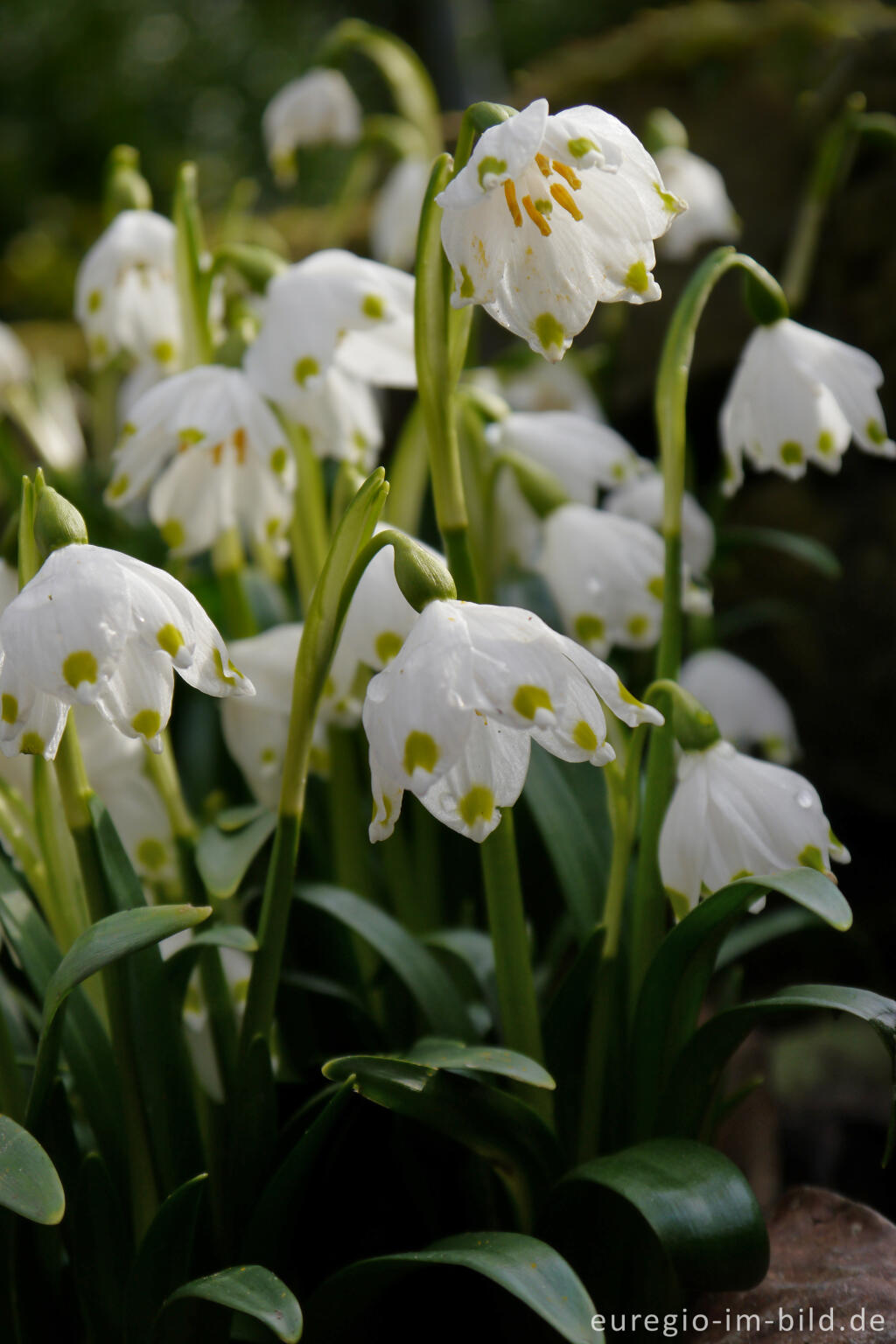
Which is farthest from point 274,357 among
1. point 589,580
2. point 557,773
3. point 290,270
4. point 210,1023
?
point 210,1023

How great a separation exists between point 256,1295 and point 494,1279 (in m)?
0.17

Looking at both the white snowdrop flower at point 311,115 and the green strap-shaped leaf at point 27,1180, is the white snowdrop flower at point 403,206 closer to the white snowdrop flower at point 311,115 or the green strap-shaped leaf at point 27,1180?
the white snowdrop flower at point 311,115

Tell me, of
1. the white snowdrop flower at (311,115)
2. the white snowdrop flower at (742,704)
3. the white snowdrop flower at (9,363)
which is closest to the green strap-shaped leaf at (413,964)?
the white snowdrop flower at (742,704)

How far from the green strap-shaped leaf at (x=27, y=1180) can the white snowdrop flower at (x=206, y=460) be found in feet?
1.95

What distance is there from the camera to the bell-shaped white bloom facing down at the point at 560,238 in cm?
77

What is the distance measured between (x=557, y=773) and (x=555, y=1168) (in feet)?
1.26

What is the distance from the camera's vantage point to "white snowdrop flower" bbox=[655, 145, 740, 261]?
72.0 inches

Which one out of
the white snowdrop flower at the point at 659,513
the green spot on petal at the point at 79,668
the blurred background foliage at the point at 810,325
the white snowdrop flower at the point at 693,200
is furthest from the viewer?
the blurred background foliage at the point at 810,325

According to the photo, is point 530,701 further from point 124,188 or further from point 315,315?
point 124,188

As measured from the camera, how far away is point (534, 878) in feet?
4.79

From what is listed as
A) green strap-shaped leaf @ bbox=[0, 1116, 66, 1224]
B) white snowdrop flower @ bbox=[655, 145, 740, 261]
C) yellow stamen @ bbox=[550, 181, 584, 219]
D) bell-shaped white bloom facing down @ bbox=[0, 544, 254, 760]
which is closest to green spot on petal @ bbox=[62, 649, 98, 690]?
bell-shaped white bloom facing down @ bbox=[0, 544, 254, 760]

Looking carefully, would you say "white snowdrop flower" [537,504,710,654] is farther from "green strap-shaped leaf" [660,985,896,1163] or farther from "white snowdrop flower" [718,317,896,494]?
"green strap-shaped leaf" [660,985,896,1163]

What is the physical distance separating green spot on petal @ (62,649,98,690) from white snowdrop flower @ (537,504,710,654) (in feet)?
1.97

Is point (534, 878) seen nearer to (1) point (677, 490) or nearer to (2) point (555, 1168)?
(2) point (555, 1168)
